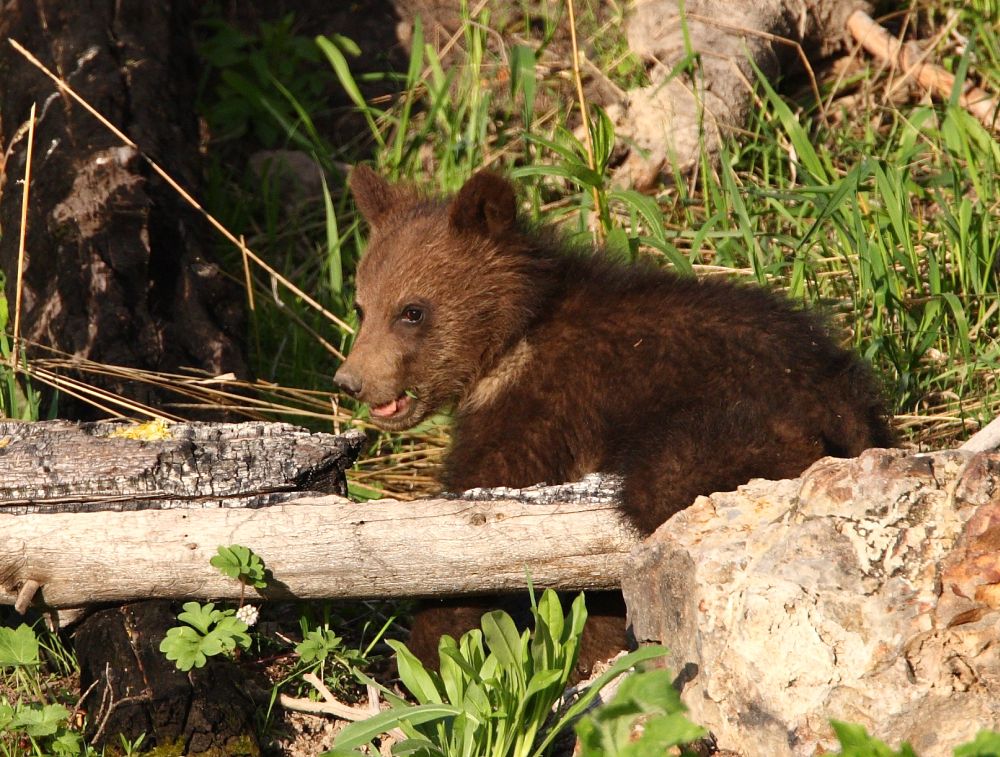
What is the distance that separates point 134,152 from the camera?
207 inches

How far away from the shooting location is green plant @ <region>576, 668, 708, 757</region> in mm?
2342

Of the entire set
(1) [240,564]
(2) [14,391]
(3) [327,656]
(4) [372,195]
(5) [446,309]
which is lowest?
(3) [327,656]

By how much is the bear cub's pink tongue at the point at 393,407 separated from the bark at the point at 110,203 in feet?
2.67

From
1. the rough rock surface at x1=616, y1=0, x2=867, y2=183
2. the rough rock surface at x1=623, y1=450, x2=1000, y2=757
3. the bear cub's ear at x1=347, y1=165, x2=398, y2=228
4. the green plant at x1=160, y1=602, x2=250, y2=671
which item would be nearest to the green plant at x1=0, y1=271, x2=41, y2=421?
the green plant at x1=160, y1=602, x2=250, y2=671

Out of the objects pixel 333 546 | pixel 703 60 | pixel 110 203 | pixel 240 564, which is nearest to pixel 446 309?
pixel 333 546

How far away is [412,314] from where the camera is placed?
435 centimetres

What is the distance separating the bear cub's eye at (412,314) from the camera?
14.2ft

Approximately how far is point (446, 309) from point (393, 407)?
40 centimetres

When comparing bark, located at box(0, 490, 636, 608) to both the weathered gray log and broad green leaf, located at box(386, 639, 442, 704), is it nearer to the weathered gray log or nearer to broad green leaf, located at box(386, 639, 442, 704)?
the weathered gray log

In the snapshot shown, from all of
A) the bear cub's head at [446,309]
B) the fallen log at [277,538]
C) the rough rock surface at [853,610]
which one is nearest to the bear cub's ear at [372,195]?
the bear cub's head at [446,309]

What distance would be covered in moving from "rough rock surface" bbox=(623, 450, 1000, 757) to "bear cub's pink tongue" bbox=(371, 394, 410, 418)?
1704mm

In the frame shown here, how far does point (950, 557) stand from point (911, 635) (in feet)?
0.64

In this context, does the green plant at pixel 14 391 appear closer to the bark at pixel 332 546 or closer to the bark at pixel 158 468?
the bark at pixel 158 468

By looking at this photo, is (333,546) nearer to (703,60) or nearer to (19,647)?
(19,647)
